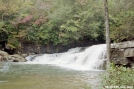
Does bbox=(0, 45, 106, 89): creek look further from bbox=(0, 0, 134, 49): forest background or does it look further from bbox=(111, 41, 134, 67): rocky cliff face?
bbox=(0, 0, 134, 49): forest background

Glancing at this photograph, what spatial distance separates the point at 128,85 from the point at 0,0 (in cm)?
2181

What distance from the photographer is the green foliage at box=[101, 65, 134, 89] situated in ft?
14.2

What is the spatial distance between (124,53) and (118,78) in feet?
30.3

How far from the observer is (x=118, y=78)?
14.5ft

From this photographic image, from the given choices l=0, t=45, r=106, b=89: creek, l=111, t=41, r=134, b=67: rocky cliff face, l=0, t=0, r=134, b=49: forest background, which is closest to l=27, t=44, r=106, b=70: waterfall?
l=0, t=45, r=106, b=89: creek

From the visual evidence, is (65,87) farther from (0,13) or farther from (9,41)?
(0,13)

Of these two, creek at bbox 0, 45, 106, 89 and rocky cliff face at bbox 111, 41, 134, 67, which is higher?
rocky cliff face at bbox 111, 41, 134, 67

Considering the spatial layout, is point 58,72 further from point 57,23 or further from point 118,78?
point 57,23

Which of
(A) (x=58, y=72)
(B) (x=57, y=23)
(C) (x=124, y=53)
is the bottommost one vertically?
(A) (x=58, y=72)

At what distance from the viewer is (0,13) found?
948 inches

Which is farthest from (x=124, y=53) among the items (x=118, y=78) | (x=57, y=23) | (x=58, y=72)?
(x=57, y=23)

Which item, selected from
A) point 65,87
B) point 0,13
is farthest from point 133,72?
point 0,13

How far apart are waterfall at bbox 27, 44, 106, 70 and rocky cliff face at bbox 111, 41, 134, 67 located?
1097 millimetres

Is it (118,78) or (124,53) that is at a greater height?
(124,53)
